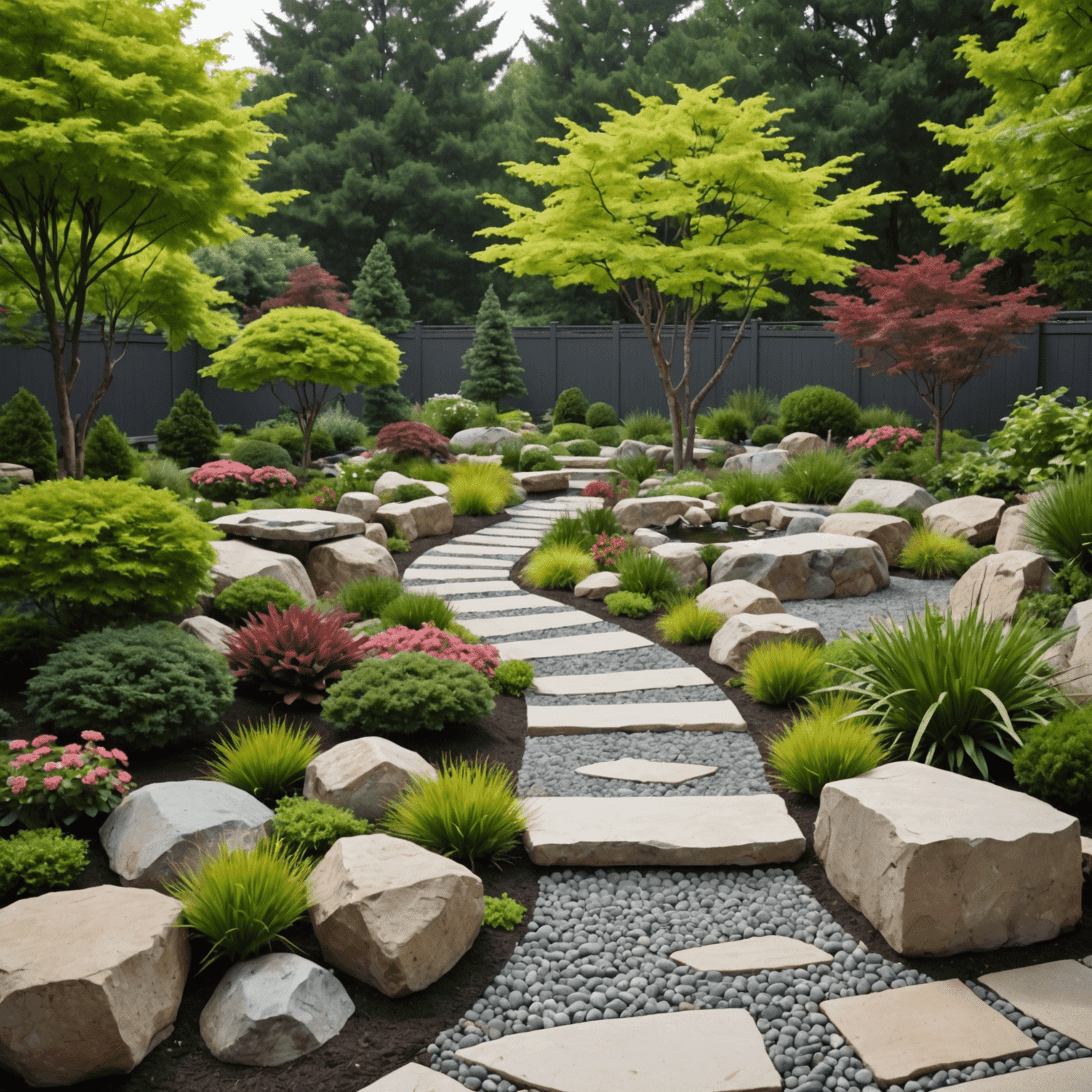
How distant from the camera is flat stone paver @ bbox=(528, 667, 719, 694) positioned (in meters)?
5.91

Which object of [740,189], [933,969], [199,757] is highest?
[740,189]

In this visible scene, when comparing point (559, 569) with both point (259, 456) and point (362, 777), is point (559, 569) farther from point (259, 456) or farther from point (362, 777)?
point (259, 456)

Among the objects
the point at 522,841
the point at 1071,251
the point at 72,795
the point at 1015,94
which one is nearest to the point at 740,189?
the point at 1015,94

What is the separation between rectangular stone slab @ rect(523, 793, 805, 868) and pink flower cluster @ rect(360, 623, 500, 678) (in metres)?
1.44

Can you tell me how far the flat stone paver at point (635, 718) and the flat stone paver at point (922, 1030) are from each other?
2209mm

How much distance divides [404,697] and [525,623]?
8.87 ft

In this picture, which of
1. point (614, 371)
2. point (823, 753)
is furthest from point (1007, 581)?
point (614, 371)

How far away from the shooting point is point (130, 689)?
4.21 metres

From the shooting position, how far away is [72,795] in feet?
11.9

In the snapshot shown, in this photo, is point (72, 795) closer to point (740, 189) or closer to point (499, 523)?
point (499, 523)

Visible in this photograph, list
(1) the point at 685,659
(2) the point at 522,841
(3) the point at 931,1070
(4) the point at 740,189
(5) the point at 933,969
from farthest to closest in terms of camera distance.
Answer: (4) the point at 740,189 < (1) the point at 685,659 < (2) the point at 522,841 < (5) the point at 933,969 < (3) the point at 931,1070

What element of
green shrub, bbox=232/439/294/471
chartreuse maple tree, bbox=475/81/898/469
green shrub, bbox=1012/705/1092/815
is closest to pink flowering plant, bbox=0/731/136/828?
green shrub, bbox=1012/705/1092/815

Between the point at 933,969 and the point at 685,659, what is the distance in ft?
11.0

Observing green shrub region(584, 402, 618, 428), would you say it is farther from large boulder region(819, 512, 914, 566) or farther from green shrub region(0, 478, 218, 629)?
green shrub region(0, 478, 218, 629)
